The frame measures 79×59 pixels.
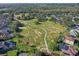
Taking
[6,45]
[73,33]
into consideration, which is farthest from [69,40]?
[6,45]

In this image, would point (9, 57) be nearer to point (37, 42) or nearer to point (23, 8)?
point (37, 42)

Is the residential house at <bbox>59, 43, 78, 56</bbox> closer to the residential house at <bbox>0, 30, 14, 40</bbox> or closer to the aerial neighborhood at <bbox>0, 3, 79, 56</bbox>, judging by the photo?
the aerial neighborhood at <bbox>0, 3, 79, 56</bbox>

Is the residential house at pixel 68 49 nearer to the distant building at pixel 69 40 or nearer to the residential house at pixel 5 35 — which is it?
the distant building at pixel 69 40

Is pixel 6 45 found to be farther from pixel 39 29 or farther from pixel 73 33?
pixel 73 33

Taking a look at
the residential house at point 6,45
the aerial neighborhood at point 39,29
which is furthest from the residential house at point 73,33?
the residential house at point 6,45

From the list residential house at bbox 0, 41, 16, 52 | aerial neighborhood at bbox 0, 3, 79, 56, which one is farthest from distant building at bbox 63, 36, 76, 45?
residential house at bbox 0, 41, 16, 52

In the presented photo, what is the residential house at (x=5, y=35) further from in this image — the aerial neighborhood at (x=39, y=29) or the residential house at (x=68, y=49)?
the residential house at (x=68, y=49)

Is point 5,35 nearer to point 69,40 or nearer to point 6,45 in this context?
point 6,45

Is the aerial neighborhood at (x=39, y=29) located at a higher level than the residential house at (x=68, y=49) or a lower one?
higher

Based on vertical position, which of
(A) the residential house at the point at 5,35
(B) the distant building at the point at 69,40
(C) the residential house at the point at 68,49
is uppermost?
(A) the residential house at the point at 5,35
